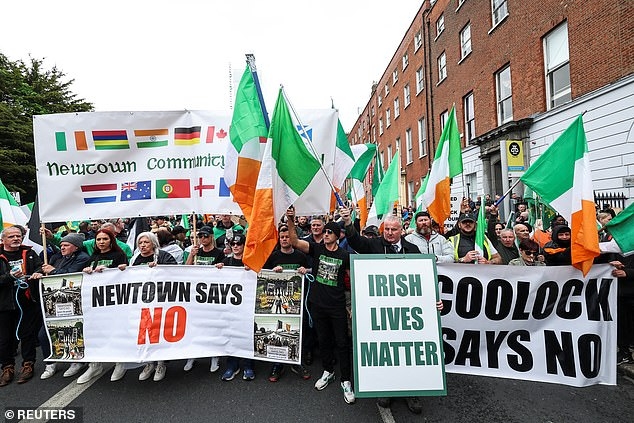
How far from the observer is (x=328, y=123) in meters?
4.82

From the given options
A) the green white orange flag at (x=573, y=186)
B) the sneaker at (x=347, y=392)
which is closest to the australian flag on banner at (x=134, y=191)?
the sneaker at (x=347, y=392)

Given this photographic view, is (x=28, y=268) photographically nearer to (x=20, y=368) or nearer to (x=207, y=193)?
(x=20, y=368)

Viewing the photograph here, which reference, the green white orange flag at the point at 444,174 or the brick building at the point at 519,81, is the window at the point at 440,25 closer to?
the brick building at the point at 519,81

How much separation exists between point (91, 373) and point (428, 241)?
4.34 meters

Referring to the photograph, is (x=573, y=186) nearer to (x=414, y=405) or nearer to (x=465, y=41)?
(x=414, y=405)

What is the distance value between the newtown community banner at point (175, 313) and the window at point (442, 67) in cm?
1773

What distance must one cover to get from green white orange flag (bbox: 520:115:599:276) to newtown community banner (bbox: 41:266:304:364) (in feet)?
9.30

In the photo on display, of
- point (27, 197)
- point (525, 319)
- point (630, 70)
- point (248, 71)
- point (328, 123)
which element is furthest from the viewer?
point (27, 197)

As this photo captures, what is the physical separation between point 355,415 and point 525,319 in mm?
1938

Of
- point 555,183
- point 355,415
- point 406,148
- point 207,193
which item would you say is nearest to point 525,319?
point 555,183

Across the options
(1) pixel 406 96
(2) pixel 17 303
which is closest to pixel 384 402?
(2) pixel 17 303

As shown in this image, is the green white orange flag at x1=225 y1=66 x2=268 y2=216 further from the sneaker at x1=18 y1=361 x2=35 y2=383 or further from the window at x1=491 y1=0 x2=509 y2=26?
the window at x1=491 y1=0 x2=509 y2=26

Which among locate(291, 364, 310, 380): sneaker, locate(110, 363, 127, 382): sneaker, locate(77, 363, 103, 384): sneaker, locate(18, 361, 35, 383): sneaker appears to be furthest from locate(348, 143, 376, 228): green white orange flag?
locate(18, 361, 35, 383): sneaker

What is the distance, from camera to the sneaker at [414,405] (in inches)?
125
